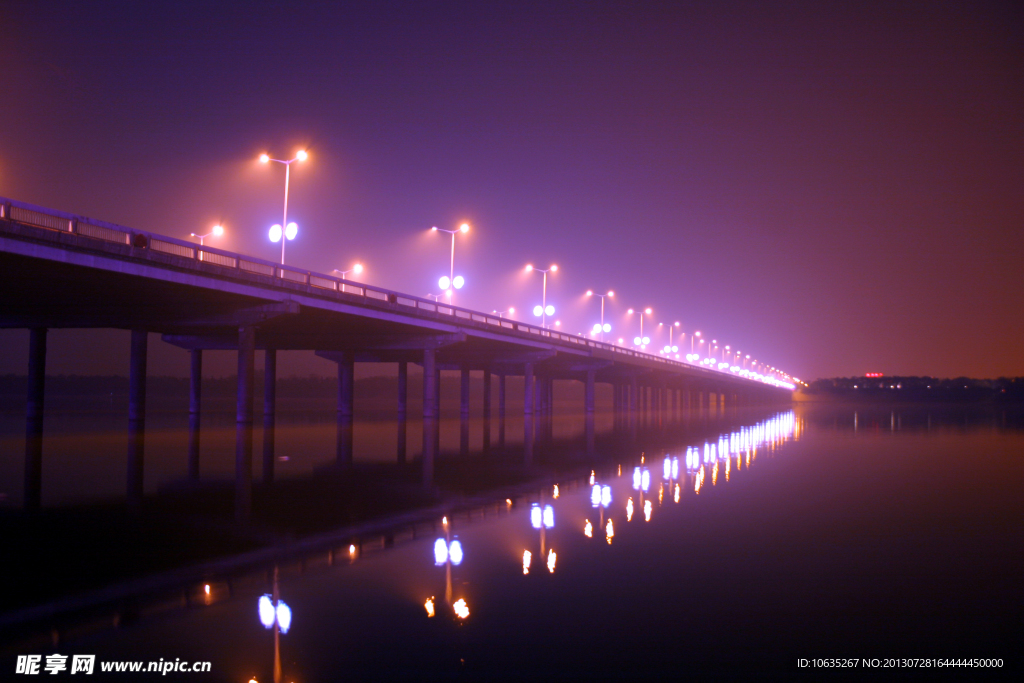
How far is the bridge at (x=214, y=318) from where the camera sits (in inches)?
912

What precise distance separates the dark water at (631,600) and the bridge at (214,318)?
5.60 metres

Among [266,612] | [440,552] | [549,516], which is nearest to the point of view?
[266,612]

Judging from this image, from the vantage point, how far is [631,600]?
7840 mm

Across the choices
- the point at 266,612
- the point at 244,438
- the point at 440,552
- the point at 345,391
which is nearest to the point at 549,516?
the point at 440,552

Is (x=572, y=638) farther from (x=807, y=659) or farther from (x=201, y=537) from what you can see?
(x=201, y=537)

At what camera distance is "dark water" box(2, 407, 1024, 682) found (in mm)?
6125

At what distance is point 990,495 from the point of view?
16.6m

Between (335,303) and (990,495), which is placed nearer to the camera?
(990,495)

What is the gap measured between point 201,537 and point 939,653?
9.95m

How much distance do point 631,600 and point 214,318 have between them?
3503 centimetres

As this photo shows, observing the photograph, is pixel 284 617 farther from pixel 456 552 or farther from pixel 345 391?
pixel 345 391

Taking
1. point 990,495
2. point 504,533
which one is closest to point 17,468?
point 504,533

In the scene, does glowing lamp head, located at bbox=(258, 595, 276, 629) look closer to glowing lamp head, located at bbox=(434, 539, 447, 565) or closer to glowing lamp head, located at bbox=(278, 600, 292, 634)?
glowing lamp head, located at bbox=(278, 600, 292, 634)

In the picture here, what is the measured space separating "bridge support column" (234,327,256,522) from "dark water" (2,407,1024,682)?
4.66m
